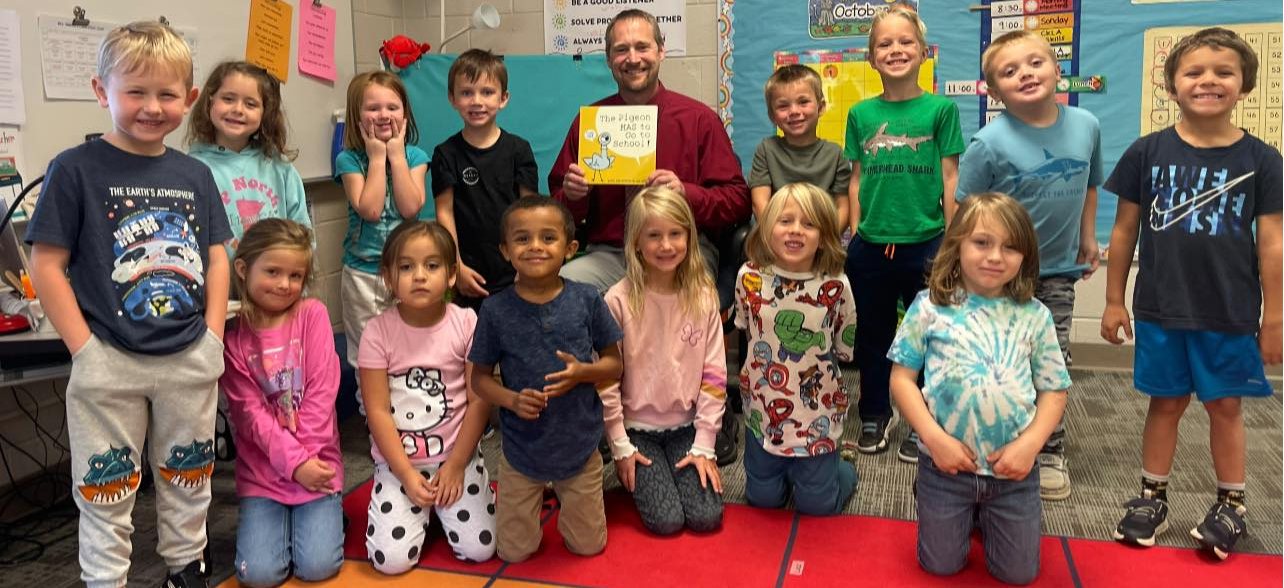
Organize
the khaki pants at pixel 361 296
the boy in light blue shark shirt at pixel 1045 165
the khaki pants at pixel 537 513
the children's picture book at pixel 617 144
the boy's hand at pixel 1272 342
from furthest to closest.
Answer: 1. the khaki pants at pixel 361 296
2. the children's picture book at pixel 617 144
3. the boy in light blue shark shirt at pixel 1045 165
4. the khaki pants at pixel 537 513
5. the boy's hand at pixel 1272 342

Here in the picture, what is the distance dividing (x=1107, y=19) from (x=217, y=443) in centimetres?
366

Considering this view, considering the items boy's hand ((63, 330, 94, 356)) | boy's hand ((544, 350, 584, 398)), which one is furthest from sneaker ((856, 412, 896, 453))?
boy's hand ((63, 330, 94, 356))

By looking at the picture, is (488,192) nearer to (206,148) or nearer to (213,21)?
(206,148)

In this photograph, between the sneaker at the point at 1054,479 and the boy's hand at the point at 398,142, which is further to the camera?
the boy's hand at the point at 398,142

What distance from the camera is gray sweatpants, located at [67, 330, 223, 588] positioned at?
1959 mm

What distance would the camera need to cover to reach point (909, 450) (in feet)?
9.78

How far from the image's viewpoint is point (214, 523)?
2.61m

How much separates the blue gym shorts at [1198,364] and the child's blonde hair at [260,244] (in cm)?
216

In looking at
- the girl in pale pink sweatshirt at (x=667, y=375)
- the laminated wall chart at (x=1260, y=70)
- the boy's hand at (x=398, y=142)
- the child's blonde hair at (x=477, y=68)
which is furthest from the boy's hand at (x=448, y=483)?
the laminated wall chart at (x=1260, y=70)

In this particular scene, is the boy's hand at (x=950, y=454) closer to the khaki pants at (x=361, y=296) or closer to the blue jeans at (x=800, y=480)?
the blue jeans at (x=800, y=480)

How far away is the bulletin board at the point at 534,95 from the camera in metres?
4.15

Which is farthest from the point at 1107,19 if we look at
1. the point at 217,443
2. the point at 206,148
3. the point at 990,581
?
the point at 217,443

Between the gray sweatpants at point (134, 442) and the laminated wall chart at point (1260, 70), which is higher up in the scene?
the laminated wall chart at point (1260, 70)

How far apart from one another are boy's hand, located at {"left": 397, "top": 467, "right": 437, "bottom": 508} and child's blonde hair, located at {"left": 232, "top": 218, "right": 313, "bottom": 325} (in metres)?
0.55
